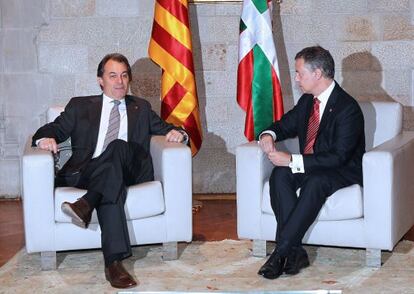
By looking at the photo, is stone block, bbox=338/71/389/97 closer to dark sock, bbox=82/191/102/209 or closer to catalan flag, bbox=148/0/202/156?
catalan flag, bbox=148/0/202/156

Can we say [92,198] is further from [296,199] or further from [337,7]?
[337,7]

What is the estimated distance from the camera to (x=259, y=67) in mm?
6117

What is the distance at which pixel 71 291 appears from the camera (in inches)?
176

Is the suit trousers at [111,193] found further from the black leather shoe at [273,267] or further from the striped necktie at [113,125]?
the black leather shoe at [273,267]

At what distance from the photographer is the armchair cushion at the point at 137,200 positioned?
188 inches

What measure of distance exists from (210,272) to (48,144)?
105cm

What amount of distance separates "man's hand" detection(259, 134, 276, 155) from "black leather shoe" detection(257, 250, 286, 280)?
0.56 metres

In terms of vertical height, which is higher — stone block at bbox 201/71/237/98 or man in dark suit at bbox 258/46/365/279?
stone block at bbox 201/71/237/98

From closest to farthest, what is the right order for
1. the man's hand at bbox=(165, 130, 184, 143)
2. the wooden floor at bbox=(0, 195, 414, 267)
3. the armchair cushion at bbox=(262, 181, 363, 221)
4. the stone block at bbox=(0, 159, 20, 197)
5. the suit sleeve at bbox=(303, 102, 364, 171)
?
1. the armchair cushion at bbox=(262, 181, 363, 221)
2. the suit sleeve at bbox=(303, 102, 364, 171)
3. the man's hand at bbox=(165, 130, 184, 143)
4. the wooden floor at bbox=(0, 195, 414, 267)
5. the stone block at bbox=(0, 159, 20, 197)

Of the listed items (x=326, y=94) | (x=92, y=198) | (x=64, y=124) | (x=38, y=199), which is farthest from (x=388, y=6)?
(x=38, y=199)

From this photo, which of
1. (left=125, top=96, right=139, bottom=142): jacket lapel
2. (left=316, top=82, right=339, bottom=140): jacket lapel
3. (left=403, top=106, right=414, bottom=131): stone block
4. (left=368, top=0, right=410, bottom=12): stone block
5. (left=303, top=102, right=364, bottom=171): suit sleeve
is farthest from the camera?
(left=403, top=106, right=414, bottom=131): stone block

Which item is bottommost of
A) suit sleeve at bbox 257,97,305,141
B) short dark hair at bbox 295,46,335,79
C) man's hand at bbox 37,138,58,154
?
man's hand at bbox 37,138,58,154

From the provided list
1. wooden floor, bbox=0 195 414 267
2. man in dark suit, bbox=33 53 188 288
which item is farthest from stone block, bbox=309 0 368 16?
man in dark suit, bbox=33 53 188 288

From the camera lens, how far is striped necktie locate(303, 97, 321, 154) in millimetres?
5027
